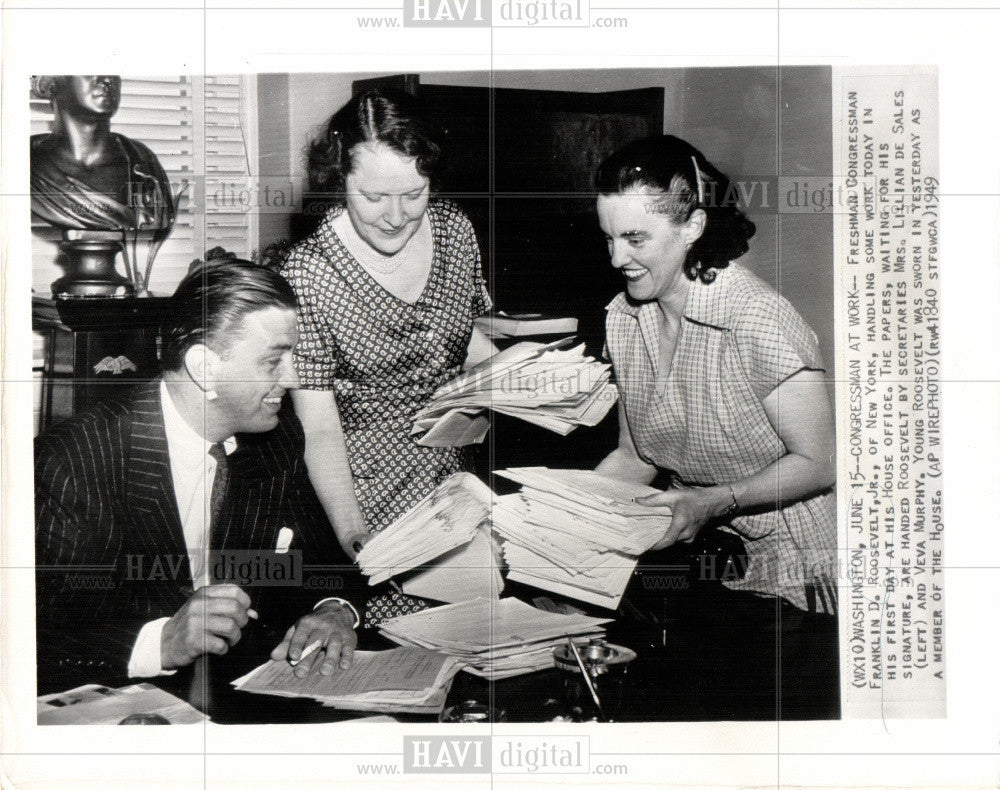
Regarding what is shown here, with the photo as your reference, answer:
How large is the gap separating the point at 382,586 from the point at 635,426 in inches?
18.5

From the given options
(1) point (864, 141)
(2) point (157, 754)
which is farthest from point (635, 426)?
(2) point (157, 754)

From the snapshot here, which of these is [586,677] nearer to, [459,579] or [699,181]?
[459,579]

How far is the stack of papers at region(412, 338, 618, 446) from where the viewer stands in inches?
52.5

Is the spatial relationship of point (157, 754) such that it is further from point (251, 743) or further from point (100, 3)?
point (100, 3)

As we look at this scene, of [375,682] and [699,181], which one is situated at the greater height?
[699,181]

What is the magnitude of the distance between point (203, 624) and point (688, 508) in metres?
0.78

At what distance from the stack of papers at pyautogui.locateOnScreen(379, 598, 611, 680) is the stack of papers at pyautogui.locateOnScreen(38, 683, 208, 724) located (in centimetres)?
35

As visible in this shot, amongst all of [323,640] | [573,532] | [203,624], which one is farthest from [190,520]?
[573,532]

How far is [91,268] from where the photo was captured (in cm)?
134

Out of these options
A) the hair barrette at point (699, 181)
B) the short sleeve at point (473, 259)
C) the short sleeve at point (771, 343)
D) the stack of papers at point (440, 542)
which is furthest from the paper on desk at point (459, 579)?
the hair barrette at point (699, 181)

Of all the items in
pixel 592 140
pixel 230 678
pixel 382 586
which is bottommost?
pixel 230 678

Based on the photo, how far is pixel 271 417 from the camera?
1.34 meters

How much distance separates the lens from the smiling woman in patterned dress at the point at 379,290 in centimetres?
133

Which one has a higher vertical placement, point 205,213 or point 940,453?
point 205,213
